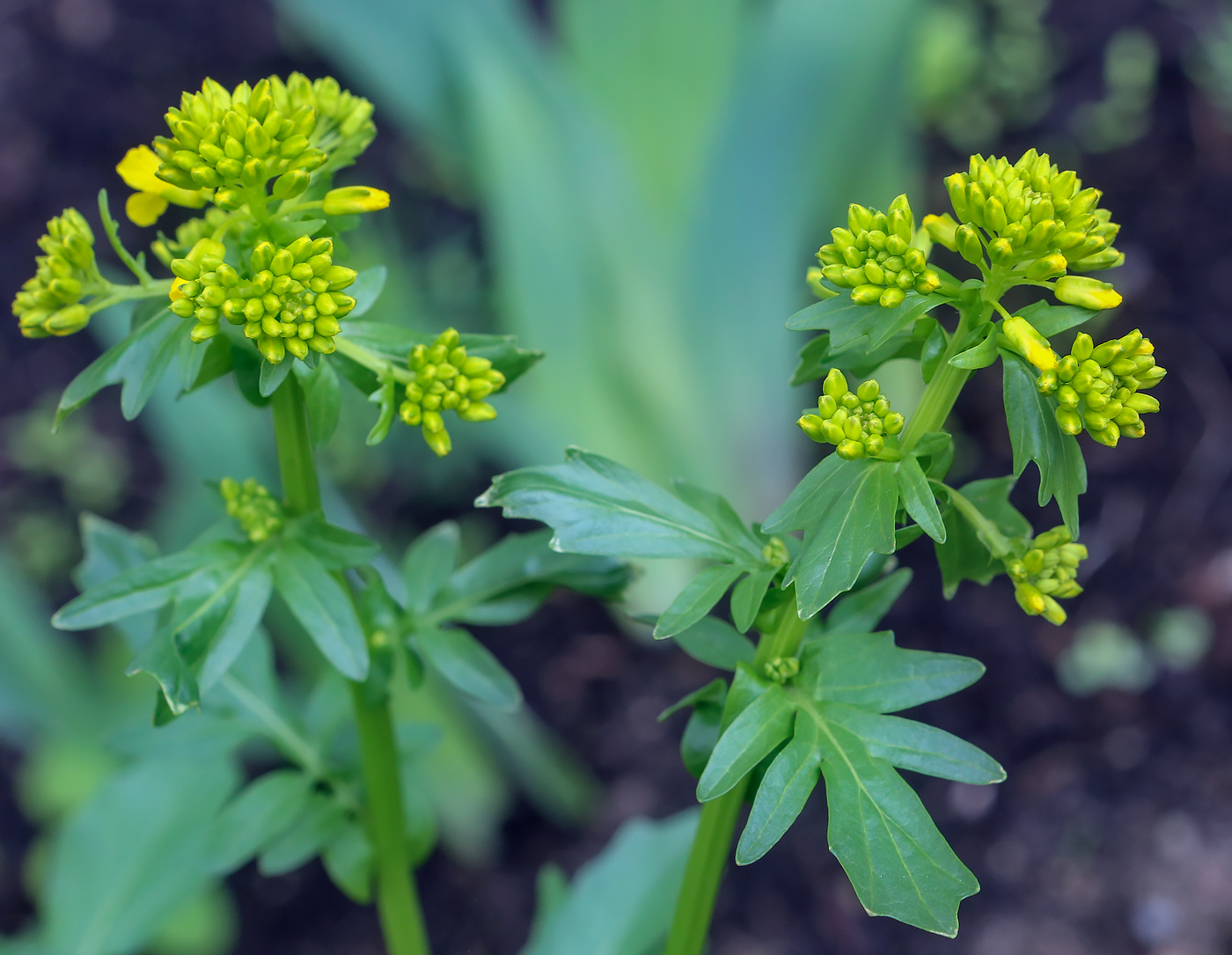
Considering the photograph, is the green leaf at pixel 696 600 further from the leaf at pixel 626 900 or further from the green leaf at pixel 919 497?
the leaf at pixel 626 900

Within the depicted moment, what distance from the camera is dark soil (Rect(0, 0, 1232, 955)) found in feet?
5.97

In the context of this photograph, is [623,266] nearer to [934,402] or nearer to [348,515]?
[348,515]

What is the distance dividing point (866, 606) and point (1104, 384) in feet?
0.84

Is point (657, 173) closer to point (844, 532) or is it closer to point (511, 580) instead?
point (511, 580)

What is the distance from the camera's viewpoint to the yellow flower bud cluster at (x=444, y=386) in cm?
63

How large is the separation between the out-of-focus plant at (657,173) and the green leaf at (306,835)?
0.98m

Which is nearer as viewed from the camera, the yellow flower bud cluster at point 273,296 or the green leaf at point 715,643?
the yellow flower bud cluster at point 273,296

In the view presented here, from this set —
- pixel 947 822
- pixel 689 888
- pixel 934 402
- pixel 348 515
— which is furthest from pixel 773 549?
pixel 947 822

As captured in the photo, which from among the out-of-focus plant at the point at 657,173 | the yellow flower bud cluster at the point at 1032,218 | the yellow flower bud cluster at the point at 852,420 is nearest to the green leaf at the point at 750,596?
the yellow flower bud cluster at the point at 852,420

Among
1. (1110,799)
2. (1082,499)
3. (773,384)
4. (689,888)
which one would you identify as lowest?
(1110,799)

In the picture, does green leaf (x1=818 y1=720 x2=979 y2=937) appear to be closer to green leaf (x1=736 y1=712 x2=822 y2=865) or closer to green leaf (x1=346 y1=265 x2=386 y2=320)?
green leaf (x1=736 y1=712 x2=822 y2=865)

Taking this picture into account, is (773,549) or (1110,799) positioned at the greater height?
(773,549)

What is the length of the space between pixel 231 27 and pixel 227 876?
230 cm

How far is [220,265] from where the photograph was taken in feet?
1.93
